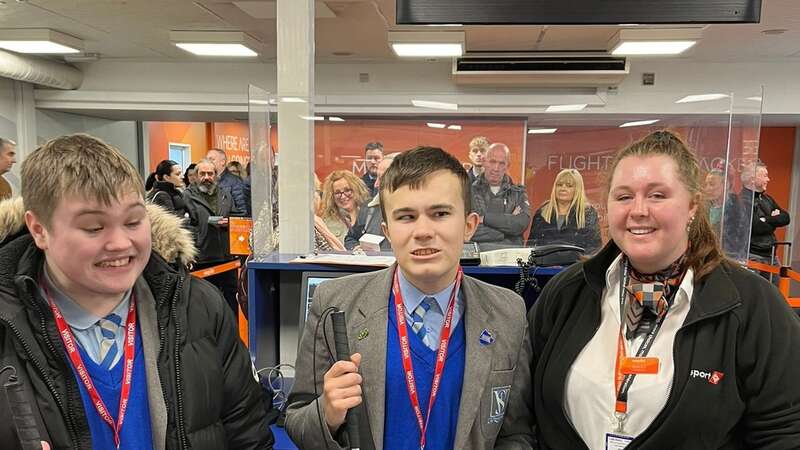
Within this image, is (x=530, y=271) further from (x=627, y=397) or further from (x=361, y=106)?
(x=361, y=106)

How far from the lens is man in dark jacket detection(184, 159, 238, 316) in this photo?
5816 millimetres

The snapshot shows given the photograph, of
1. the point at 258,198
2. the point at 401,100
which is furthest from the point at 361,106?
the point at 258,198

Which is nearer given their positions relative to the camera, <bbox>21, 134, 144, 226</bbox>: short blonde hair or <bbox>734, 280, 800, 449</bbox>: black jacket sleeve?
<bbox>21, 134, 144, 226</bbox>: short blonde hair

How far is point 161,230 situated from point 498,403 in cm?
100

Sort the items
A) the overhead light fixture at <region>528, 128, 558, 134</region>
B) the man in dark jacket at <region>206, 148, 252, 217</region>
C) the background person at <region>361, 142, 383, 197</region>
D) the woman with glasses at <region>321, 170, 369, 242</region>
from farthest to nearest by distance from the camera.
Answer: the man in dark jacket at <region>206, 148, 252, 217</region> < the overhead light fixture at <region>528, 128, 558, 134</region> < the background person at <region>361, 142, 383, 197</region> < the woman with glasses at <region>321, 170, 369, 242</region>

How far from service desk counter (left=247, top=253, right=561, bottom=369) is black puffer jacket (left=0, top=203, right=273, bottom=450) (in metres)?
0.96

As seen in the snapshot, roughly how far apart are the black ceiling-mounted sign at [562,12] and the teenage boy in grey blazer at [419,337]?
1310 millimetres

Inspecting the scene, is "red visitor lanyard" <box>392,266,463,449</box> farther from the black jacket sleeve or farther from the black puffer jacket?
the black jacket sleeve

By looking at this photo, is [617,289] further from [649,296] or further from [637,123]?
[637,123]

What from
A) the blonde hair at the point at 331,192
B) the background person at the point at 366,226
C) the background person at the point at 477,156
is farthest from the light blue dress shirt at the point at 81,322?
the background person at the point at 477,156

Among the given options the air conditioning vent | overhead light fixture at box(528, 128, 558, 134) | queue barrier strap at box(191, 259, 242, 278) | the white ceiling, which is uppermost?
the white ceiling

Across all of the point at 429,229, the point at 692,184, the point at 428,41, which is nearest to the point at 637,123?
the point at 428,41

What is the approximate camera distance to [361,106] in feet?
25.4

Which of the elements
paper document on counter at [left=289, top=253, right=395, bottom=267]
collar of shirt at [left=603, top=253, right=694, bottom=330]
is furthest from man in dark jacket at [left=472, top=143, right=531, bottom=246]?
collar of shirt at [left=603, top=253, right=694, bottom=330]
